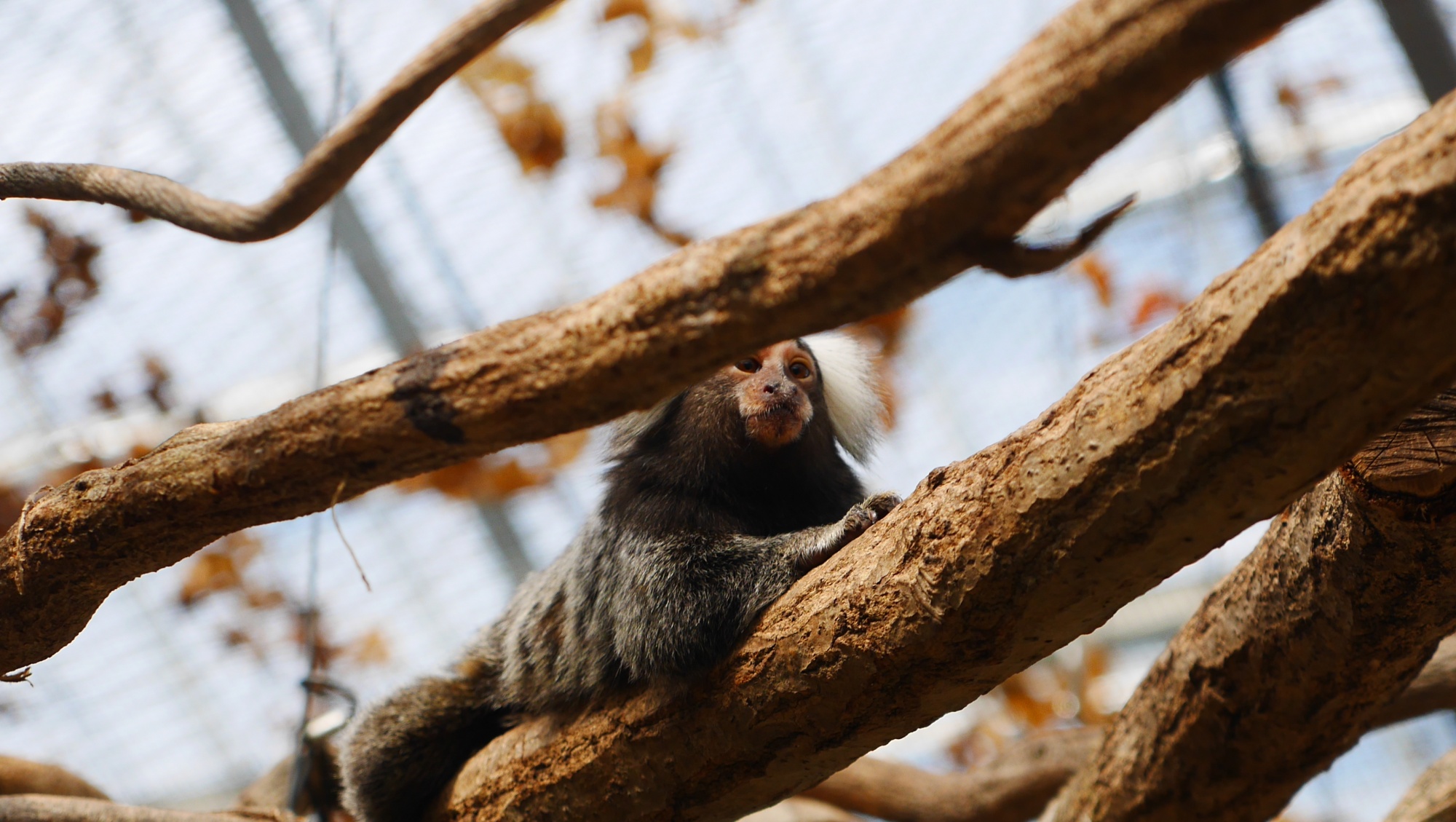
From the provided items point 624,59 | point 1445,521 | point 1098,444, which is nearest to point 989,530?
point 1098,444

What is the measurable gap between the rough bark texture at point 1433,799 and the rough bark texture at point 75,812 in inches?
181

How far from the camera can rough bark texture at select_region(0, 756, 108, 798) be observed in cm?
403

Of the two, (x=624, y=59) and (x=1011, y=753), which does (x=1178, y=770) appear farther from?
(x=624, y=59)

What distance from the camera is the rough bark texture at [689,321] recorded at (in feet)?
5.01

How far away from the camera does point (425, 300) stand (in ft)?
20.9

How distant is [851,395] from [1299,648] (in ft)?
7.12

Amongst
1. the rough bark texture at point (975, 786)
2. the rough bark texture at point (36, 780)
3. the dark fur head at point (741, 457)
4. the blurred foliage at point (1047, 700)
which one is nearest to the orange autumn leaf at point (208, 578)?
the rough bark texture at point (36, 780)

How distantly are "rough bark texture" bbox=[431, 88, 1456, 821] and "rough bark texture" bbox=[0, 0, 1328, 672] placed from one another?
0.03 m

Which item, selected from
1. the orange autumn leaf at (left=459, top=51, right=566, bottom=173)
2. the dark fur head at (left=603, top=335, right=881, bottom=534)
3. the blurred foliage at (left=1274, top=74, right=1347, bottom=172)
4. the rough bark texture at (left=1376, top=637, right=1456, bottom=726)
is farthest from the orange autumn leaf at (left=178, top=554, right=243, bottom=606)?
the blurred foliage at (left=1274, top=74, right=1347, bottom=172)

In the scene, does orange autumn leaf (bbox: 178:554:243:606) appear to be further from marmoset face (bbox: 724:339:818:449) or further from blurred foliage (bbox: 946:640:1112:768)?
blurred foliage (bbox: 946:640:1112:768)

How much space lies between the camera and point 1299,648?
113 inches

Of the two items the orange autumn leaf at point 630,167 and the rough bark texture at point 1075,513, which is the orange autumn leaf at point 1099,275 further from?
the rough bark texture at point 1075,513

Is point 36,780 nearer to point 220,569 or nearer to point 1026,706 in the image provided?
point 220,569

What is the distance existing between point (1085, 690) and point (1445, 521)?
19.2ft
